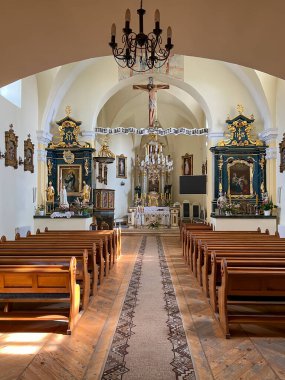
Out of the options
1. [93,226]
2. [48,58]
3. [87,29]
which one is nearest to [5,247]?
[48,58]

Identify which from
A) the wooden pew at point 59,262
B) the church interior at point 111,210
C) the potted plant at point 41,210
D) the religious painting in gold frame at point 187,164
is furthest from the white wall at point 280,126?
the religious painting in gold frame at point 187,164

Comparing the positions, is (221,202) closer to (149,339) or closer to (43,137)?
(43,137)

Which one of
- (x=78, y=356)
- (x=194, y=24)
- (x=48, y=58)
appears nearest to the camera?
(x=78, y=356)

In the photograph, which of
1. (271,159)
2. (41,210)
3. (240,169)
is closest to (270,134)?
(271,159)

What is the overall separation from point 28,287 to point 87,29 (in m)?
4.16

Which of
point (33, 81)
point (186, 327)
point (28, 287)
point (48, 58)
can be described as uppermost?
point (33, 81)

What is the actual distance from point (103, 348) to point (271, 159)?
41.2ft

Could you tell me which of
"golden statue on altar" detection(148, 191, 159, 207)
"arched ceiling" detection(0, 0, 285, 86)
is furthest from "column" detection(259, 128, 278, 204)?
"golden statue on altar" detection(148, 191, 159, 207)

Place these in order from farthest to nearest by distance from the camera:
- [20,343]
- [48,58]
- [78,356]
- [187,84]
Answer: [187,84] < [48,58] < [20,343] < [78,356]

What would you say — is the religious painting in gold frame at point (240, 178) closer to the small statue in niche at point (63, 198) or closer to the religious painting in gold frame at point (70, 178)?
the religious painting in gold frame at point (70, 178)

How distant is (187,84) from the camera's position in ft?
52.4

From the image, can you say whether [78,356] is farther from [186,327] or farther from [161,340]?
[186,327]

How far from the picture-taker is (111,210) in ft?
58.4

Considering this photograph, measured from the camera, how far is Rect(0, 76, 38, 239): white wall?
11.1 m
